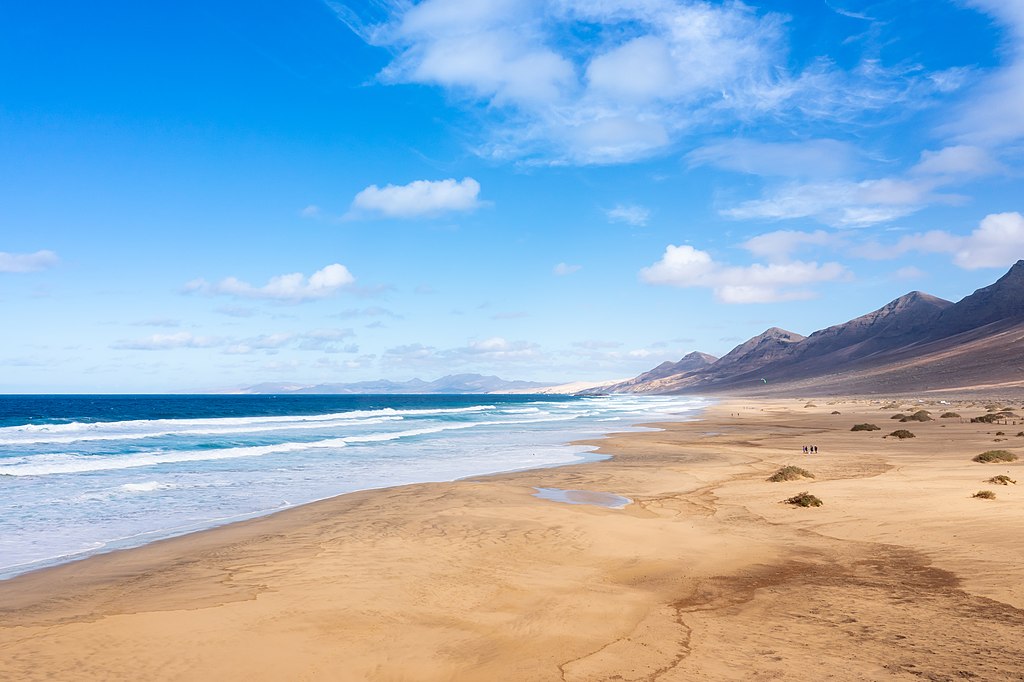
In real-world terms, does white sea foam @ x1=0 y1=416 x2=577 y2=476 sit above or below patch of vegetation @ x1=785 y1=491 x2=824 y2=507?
above

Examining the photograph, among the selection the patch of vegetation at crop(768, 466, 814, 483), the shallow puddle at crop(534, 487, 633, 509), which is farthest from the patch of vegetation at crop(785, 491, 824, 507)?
the shallow puddle at crop(534, 487, 633, 509)

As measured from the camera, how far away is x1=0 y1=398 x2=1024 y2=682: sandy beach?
6.93m

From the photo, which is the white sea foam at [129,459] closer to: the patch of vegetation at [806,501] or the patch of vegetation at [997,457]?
the patch of vegetation at [806,501]

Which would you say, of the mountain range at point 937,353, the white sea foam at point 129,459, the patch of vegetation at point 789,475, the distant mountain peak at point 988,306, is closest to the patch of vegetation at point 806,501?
the patch of vegetation at point 789,475

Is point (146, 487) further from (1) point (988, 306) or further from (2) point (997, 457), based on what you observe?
(1) point (988, 306)

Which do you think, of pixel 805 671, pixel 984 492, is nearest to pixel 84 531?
pixel 805 671

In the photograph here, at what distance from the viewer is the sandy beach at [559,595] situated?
273 inches

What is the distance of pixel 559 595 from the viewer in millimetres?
9297

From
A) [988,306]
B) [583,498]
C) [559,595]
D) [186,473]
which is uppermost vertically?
[988,306]

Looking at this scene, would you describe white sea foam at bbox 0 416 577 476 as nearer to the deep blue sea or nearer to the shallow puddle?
the deep blue sea

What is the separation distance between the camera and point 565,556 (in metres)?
11.4

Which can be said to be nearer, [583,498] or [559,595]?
[559,595]

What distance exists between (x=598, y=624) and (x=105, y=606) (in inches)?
283

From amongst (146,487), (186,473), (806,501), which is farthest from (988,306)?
(146,487)
